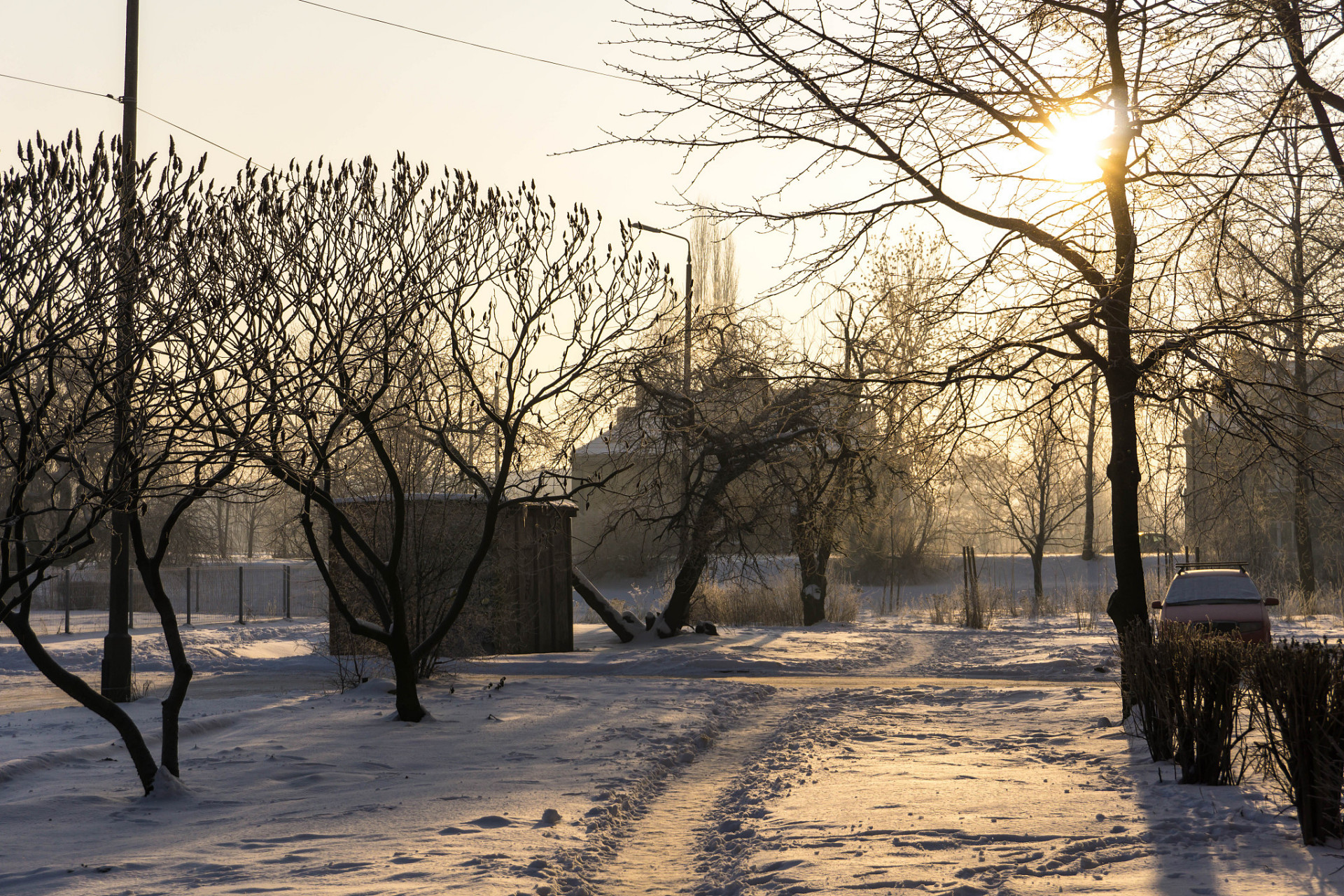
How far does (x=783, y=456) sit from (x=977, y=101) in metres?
12.0

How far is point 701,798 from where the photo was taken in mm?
7449

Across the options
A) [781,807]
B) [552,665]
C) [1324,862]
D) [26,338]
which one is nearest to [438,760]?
[781,807]

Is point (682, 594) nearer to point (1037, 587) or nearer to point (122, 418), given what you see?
point (122, 418)

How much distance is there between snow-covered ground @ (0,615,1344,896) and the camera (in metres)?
5.27

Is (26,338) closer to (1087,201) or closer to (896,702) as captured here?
(1087,201)

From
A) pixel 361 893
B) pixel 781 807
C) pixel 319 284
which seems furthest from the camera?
pixel 319 284

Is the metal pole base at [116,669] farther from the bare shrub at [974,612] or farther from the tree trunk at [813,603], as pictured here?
the bare shrub at [974,612]

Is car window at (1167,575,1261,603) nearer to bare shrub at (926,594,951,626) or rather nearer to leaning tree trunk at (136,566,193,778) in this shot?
bare shrub at (926,594,951,626)

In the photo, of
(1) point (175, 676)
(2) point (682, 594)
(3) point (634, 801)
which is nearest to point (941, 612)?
(2) point (682, 594)

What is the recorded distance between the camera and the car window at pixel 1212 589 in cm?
1611

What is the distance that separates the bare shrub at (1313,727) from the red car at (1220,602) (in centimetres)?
989

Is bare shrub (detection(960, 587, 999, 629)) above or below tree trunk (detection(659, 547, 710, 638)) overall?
below

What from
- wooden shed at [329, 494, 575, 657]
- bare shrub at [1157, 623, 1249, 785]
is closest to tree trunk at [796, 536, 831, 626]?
wooden shed at [329, 494, 575, 657]

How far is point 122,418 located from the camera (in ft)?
20.7
